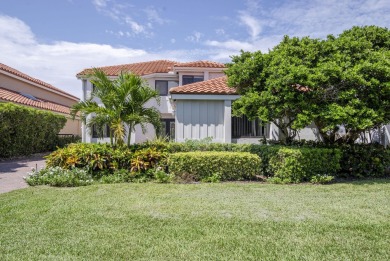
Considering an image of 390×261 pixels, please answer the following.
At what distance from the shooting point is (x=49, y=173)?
10.1 m

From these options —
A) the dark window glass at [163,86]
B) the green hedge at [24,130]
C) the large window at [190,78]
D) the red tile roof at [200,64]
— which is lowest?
the green hedge at [24,130]

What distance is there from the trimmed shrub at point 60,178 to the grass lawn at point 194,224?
30.7 inches

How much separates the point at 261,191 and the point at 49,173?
7.57 meters

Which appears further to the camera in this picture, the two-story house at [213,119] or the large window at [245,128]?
the large window at [245,128]

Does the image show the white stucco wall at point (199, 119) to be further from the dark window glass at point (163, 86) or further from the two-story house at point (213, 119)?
the dark window glass at point (163, 86)

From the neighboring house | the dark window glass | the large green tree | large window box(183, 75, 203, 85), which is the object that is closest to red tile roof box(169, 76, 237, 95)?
the large green tree

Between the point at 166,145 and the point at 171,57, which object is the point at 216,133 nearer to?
the point at 166,145

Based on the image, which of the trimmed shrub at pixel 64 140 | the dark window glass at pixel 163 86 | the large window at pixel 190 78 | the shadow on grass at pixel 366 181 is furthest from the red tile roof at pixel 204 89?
the trimmed shrub at pixel 64 140

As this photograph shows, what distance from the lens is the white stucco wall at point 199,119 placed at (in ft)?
49.8

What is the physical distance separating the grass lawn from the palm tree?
12.3 feet

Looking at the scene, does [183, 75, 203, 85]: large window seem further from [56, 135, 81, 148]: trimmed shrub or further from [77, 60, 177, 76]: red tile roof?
[56, 135, 81, 148]: trimmed shrub

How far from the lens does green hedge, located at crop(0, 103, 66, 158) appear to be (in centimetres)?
1589

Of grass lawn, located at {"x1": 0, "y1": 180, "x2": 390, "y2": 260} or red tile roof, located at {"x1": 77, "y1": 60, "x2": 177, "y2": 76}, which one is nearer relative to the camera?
grass lawn, located at {"x1": 0, "y1": 180, "x2": 390, "y2": 260}

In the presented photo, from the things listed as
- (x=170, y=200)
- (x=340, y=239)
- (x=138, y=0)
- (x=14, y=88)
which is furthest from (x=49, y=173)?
(x=14, y=88)
